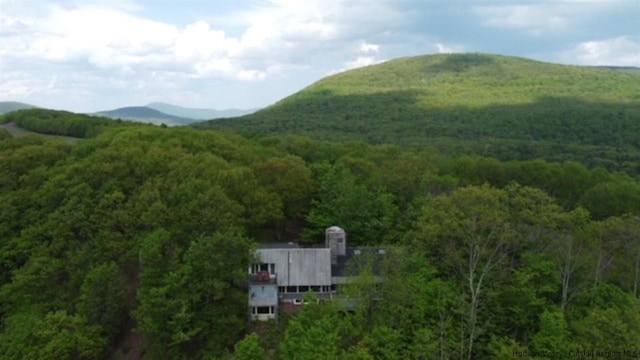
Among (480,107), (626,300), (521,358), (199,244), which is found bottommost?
(521,358)

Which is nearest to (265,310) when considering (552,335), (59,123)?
(552,335)

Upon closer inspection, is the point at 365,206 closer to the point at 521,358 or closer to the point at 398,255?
the point at 398,255

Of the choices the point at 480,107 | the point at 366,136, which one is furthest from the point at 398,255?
the point at 480,107

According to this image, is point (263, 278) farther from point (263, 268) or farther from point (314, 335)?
point (314, 335)

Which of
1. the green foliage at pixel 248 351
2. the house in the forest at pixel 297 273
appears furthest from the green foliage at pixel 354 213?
the green foliage at pixel 248 351

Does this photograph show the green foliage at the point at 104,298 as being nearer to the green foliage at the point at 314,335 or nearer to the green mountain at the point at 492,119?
the green foliage at the point at 314,335

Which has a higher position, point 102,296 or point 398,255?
point 398,255
